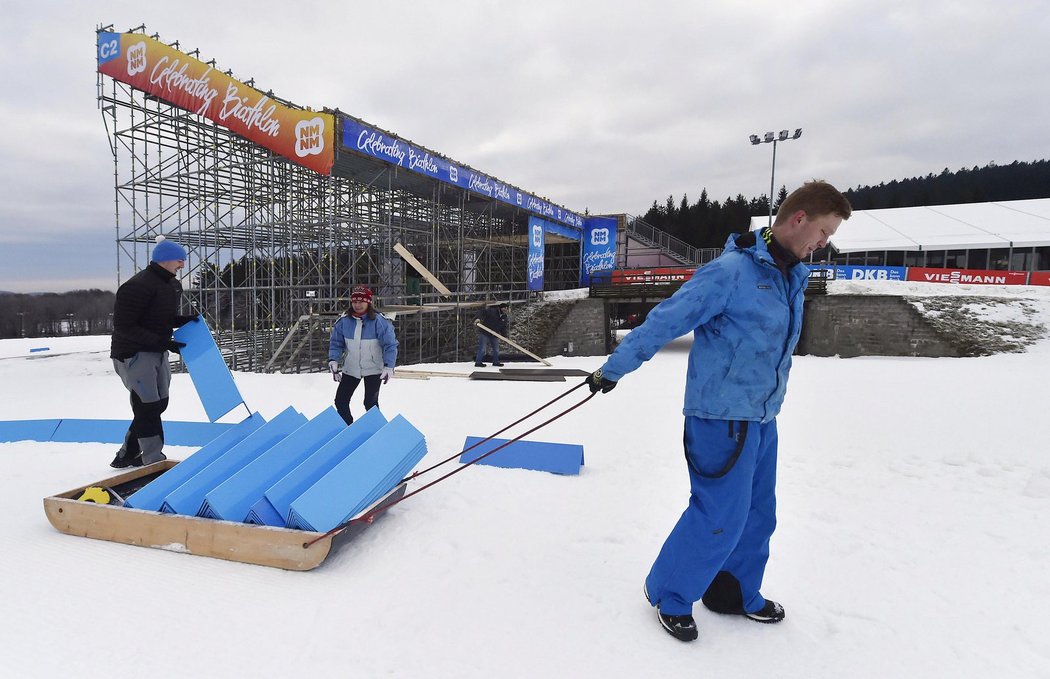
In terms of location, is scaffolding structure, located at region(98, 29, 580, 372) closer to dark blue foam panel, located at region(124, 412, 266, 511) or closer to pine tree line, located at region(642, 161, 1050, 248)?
dark blue foam panel, located at region(124, 412, 266, 511)

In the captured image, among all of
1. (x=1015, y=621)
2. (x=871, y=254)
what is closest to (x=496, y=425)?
(x=1015, y=621)

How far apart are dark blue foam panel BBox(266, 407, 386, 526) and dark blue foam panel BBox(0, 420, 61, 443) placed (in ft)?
11.7

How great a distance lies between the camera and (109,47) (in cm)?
1180

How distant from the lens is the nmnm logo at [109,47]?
11.7m

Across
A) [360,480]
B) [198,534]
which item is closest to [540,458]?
[360,480]

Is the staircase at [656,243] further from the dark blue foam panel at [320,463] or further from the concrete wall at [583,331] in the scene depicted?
the dark blue foam panel at [320,463]

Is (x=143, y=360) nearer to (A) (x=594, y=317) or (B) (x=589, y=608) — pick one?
(B) (x=589, y=608)

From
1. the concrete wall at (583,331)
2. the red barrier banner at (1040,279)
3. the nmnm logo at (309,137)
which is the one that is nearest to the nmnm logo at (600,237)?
the concrete wall at (583,331)

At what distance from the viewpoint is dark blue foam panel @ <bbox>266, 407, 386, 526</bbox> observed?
2709mm

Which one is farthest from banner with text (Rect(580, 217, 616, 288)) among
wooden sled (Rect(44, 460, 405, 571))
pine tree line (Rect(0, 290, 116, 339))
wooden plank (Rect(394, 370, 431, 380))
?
pine tree line (Rect(0, 290, 116, 339))

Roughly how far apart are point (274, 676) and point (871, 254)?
35.3 meters

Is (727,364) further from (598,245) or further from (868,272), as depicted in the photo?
(598,245)

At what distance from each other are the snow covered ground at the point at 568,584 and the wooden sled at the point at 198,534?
0.07m

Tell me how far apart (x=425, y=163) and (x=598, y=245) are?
14.2 metres
